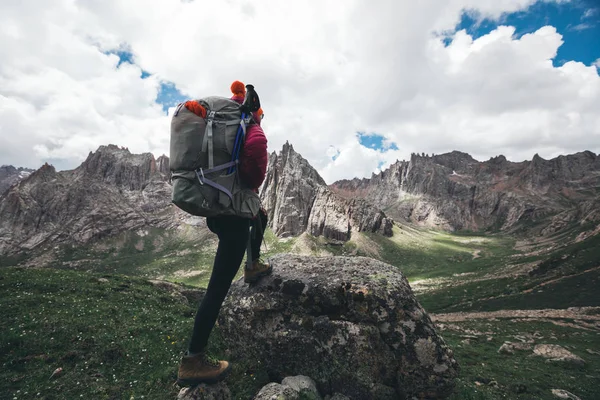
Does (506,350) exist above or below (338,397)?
below

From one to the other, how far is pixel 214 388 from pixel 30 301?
15.1 meters

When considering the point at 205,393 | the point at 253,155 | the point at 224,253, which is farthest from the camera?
the point at 205,393

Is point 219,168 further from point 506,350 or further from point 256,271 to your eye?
point 506,350

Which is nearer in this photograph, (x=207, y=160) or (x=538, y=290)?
(x=207, y=160)

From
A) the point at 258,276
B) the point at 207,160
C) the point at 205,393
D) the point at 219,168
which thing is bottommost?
the point at 205,393

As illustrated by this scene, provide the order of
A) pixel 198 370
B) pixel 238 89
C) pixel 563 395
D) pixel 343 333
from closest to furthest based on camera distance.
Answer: pixel 238 89, pixel 198 370, pixel 343 333, pixel 563 395

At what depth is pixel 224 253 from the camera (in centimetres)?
705

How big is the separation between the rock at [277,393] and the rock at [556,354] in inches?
1812

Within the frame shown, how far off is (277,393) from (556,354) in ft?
168

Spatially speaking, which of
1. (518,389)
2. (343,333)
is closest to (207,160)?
(343,333)

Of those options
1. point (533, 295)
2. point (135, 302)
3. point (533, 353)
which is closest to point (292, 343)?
point (135, 302)

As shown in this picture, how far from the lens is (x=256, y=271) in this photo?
11.8 m

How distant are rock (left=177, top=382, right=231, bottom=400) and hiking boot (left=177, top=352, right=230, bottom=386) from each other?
1055 mm

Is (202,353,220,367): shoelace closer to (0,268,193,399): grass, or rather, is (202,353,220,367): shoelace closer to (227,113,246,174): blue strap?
(0,268,193,399): grass
